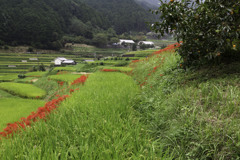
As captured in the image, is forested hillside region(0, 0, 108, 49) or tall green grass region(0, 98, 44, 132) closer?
Result: tall green grass region(0, 98, 44, 132)

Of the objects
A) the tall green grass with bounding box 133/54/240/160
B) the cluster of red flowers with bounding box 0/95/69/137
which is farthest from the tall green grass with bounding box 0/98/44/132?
the tall green grass with bounding box 133/54/240/160

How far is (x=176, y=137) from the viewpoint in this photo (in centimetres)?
244

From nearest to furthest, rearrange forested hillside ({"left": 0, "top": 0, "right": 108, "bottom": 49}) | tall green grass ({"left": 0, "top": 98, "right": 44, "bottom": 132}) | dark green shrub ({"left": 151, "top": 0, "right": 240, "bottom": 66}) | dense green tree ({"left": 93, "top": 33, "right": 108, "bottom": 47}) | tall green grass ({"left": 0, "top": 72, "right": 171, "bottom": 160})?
1. tall green grass ({"left": 0, "top": 72, "right": 171, "bottom": 160})
2. dark green shrub ({"left": 151, "top": 0, "right": 240, "bottom": 66})
3. tall green grass ({"left": 0, "top": 98, "right": 44, "bottom": 132})
4. forested hillside ({"left": 0, "top": 0, "right": 108, "bottom": 49})
5. dense green tree ({"left": 93, "top": 33, "right": 108, "bottom": 47})

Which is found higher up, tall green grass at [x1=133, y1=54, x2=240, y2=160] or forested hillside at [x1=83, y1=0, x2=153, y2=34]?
forested hillside at [x1=83, y1=0, x2=153, y2=34]

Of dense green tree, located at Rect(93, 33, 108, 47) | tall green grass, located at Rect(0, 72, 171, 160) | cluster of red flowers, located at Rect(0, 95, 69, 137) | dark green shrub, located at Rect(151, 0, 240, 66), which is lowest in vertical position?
cluster of red flowers, located at Rect(0, 95, 69, 137)

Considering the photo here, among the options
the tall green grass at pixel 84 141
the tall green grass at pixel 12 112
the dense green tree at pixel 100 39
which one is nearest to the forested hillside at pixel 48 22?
the dense green tree at pixel 100 39

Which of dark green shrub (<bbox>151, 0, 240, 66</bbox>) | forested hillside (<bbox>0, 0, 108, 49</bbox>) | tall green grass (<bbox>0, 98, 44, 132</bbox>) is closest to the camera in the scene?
dark green shrub (<bbox>151, 0, 240, 66</bbox>)

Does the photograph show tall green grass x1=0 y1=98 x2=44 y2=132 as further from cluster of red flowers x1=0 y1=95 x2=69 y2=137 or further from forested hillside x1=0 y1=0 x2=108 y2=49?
forested hillside x1=0 y1=0 x2=108 y2=49

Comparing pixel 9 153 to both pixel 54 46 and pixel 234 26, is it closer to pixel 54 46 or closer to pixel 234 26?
pixel 234 26

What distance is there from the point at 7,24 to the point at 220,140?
3102 inches

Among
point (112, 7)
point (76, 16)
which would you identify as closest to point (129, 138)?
point (76, 16)

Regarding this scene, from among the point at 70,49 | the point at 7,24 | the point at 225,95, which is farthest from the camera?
the point at 70,49

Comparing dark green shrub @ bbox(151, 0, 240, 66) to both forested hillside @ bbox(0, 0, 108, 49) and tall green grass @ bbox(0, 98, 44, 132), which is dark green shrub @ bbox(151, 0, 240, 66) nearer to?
tall green grass @ bbox(0, 98, 44, 132)

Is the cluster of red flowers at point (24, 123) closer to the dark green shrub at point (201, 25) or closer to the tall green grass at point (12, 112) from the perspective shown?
the tall green grass at point (12, 112)
